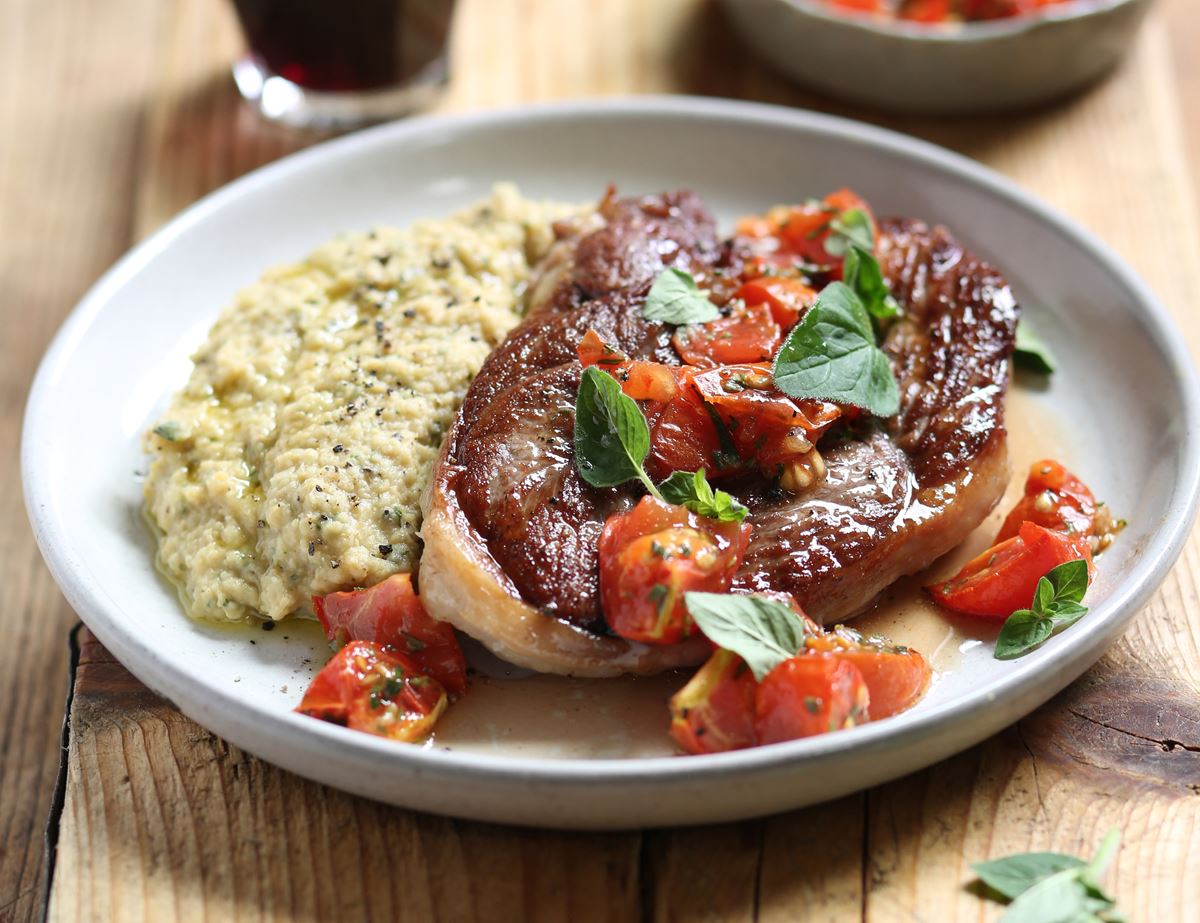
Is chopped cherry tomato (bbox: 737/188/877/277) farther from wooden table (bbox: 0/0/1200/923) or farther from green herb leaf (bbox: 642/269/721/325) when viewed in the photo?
wooden table (bbox: 0/0/1200/923)

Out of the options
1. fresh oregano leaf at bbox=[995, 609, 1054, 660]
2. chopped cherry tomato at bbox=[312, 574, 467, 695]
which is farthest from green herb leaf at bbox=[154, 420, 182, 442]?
fresh oregano leaf at bbox=[995, 609, 1054, 660]

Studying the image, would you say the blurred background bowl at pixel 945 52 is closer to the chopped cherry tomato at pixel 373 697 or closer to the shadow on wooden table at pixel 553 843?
the shadow on wooden table at pixel 553 843

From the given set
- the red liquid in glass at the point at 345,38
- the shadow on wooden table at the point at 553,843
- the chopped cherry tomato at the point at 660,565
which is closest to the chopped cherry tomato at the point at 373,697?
the shadow on wooden table at the point at 553,843

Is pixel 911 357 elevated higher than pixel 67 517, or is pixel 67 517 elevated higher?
pixel 911 357

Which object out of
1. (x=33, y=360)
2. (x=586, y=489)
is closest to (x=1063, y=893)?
(x=586, y=489)

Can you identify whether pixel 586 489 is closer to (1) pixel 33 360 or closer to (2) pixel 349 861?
(2) pixel 349 861

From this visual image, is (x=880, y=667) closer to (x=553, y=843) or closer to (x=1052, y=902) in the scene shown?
(x=1052, y=902)
